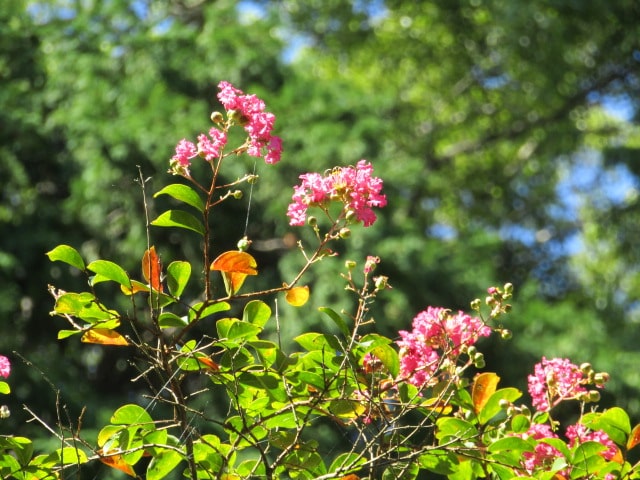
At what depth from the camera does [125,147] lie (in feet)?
16.3

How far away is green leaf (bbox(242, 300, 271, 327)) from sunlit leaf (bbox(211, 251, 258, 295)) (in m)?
0.04

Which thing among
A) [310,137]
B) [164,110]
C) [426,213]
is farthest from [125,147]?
[426,213]

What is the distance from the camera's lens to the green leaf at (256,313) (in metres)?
1.42

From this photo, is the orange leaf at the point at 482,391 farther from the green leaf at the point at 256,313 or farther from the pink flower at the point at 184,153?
the pink flower at the point at 184,153

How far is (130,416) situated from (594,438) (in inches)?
27.2

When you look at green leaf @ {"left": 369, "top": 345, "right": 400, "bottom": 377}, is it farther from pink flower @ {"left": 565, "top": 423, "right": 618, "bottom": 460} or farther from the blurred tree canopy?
the blurred tree canopy

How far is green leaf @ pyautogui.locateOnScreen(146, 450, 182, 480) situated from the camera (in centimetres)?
138

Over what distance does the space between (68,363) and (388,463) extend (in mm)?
3571

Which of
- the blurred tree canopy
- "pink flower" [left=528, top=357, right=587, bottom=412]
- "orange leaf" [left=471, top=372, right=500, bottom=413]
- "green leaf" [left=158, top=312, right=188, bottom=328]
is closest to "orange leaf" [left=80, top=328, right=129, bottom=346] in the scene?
"green leaf" [left=158, top=312, right=188, bottom=328]

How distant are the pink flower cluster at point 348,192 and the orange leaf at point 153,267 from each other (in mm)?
193

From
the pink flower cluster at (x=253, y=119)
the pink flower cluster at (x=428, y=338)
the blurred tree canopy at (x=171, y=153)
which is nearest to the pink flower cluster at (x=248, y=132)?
the pink flower cluster at (x=253, y=119)

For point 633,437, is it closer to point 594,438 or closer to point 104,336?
point 594,438

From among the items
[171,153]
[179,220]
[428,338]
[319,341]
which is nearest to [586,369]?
[428,338]

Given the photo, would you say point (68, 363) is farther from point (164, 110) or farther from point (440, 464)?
point (440, 464)
